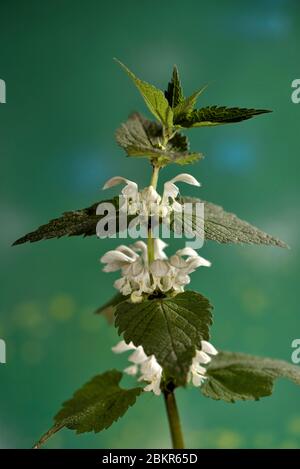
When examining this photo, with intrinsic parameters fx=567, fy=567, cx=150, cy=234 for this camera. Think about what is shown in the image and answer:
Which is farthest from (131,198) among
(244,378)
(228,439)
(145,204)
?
(228,439)

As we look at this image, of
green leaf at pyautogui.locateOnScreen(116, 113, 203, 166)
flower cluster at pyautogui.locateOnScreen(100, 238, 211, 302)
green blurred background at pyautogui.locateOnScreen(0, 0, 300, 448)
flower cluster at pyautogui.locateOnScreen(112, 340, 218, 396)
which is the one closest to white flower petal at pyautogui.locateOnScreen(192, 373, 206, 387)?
flower cluster at pyautogui.locateOnScreen(112, 340, 218, 396)

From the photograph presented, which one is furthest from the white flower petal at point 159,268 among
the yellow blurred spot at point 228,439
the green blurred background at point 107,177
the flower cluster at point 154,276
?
the yellow blurred spot at point 228,439

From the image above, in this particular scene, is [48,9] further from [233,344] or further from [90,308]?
[233,344]

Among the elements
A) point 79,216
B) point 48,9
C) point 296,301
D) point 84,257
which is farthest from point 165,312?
point 48,9

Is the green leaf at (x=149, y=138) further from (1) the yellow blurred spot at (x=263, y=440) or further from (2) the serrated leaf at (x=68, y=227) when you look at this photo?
(1) the yellow blurred spot at (x=263, y=440)

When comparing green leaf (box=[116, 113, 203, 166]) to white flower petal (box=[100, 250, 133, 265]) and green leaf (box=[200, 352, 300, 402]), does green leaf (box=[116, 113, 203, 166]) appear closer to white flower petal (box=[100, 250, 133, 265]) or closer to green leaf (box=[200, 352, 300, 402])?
white flower petal (box=[100, 250, 133, 265])

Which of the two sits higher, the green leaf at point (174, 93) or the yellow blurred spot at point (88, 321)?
the yellow blurred spot at point (88, 321)

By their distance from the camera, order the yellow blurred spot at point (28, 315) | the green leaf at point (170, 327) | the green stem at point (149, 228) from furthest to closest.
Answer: the yellow blurred spot at point (28, 315) → the green stem at point (149, 228) → the green leaf at point (170, 327)
